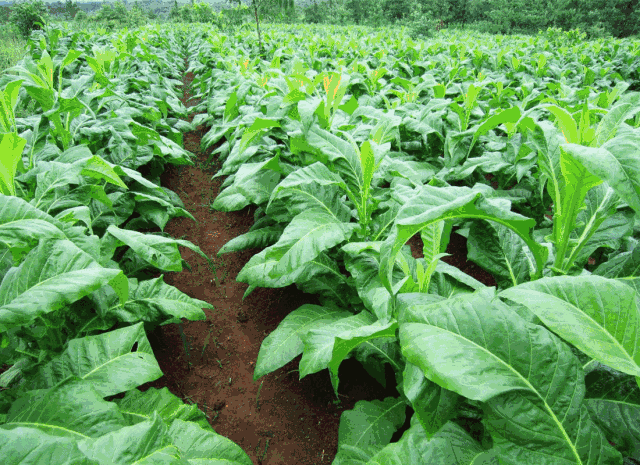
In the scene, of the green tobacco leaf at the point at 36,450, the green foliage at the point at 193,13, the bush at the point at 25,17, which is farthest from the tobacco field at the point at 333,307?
the green foliage at the point at 193,13

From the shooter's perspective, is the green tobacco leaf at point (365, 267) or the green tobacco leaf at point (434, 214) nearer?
the green tobacco leaf at point (434, 214)

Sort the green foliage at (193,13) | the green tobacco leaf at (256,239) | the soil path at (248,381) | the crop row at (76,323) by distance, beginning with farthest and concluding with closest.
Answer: the green foliage at (193,13) < the green tobacco leaf at (256,239) < the soil path at (248,381) < the crop row at (76,323)

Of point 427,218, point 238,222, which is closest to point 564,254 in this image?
point 427,218

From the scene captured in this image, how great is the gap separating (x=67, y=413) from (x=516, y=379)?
1463 mm

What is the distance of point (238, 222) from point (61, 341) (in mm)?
2216

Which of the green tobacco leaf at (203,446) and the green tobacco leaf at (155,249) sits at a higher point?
the green tobacco leaf at (155,249)

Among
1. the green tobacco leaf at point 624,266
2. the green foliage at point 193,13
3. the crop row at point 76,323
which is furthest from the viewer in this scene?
the green foliage at point 193,13

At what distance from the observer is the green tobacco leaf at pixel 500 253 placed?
1794 millimetres

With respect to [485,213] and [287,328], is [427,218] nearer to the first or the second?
[485,213]

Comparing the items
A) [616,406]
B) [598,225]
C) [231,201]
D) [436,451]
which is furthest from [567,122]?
[231,201]

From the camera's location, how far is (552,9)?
3014 centimetres

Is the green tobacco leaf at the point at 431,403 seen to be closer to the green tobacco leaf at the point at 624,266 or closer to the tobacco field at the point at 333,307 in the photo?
the tobacco field at the point at 333,307

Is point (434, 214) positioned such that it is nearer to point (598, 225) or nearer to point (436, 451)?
point (436, 451)

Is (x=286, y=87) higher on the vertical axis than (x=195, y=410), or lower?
higher
